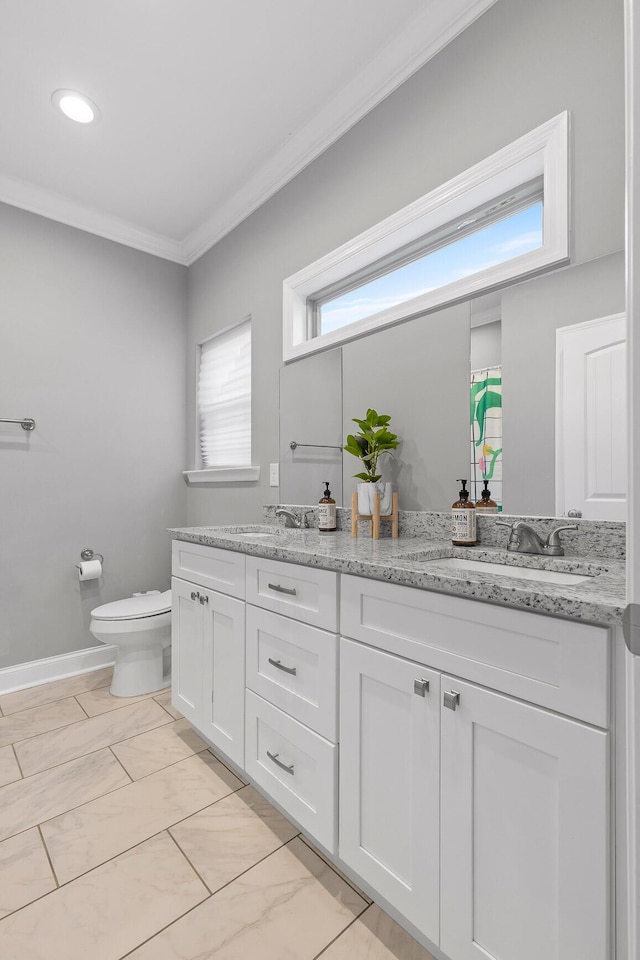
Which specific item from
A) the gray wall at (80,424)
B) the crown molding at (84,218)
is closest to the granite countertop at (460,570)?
the gray wall at (80,424)

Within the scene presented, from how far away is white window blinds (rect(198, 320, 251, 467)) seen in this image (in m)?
2.81

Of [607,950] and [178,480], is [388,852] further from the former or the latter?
[178,480]

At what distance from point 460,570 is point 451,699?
0.27 metres

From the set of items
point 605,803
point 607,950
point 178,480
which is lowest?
point 607,950

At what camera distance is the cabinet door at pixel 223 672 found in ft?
5.34

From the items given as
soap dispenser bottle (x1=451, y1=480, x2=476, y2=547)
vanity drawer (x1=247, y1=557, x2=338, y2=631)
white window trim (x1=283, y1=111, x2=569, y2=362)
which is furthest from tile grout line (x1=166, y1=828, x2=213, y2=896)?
white window trim (x1=283, y1=111, x2=569, y2=362)

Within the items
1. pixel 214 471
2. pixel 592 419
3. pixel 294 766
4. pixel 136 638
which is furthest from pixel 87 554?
pixel 592 419

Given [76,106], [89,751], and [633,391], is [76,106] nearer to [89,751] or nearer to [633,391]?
[633,391]

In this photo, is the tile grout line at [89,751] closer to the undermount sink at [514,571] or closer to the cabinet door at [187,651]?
the cabinet door at [187,651]

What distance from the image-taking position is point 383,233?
1886mm

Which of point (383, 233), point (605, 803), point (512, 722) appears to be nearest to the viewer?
point (605, 803)

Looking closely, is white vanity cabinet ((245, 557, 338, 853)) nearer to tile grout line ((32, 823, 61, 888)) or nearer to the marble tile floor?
the marble tile floor

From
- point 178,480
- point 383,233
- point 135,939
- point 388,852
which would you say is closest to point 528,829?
point 388,852

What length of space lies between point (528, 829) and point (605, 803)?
0.16 metres
